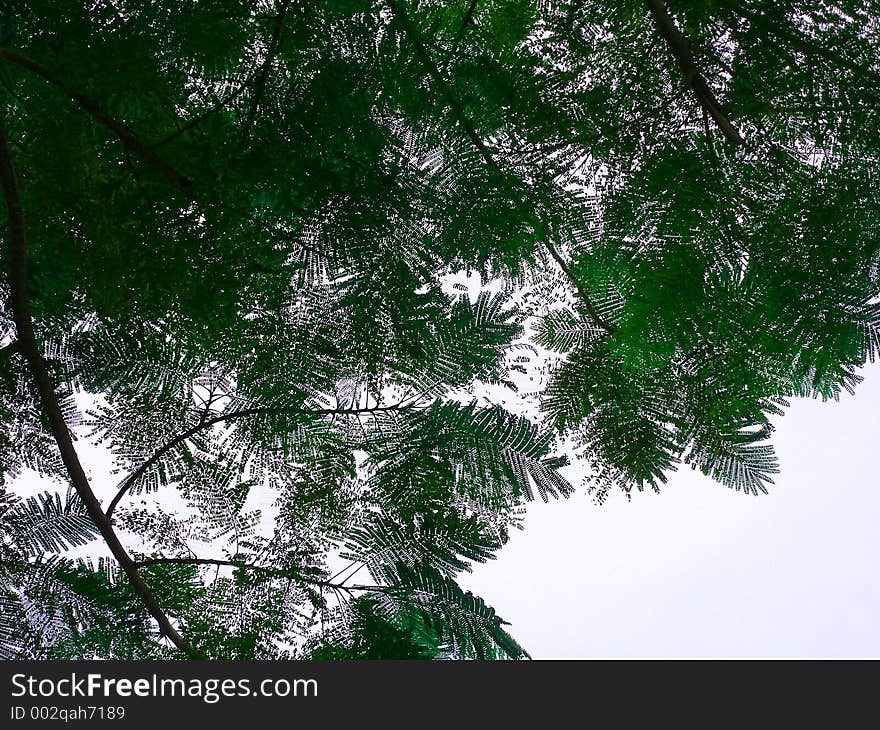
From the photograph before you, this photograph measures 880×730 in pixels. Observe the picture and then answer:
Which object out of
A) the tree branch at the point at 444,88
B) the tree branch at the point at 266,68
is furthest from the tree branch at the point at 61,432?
the tree branch at the point at 444,88

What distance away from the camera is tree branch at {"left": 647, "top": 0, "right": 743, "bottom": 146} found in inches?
45.4

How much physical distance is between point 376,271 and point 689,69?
2.21 feet

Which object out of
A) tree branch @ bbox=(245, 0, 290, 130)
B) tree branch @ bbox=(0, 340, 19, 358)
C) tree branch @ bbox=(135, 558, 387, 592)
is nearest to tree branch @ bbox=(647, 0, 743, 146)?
tree branch @ bbox=(245, 0, 290, 130)

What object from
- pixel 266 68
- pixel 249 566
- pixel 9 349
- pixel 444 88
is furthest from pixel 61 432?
pixel 444 88

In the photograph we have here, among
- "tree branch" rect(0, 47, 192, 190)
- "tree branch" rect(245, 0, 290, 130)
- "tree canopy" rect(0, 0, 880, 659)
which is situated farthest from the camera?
"tree branch" rect(245, 0, 290, 130)

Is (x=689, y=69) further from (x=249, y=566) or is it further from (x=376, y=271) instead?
(x=249, y=566)

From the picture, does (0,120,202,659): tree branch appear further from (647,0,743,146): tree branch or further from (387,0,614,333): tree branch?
(647,0,743,146): tree branch

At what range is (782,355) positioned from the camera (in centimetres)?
112

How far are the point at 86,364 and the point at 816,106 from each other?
1446 mm

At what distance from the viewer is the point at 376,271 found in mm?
1275

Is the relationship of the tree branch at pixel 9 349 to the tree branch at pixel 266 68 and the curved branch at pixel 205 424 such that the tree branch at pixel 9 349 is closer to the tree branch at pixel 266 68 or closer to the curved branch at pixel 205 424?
the curved branch at pixel 205 424

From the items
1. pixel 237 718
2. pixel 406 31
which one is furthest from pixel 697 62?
pixel 237 718

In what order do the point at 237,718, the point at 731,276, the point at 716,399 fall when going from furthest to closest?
the point at 716,399, the point at 731,276, the point at 237,718

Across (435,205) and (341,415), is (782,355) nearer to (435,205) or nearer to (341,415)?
(435,205)
